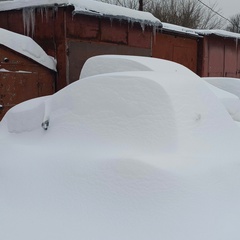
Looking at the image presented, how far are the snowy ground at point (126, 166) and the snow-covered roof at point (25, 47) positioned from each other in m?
3.71

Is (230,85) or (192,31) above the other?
(192,31)

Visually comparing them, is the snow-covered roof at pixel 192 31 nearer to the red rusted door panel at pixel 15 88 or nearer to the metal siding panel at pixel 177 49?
the metal siding panel at pixel 177 49

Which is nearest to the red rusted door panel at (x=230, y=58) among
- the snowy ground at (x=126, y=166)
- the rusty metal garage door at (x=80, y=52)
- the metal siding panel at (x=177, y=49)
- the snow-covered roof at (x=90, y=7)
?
the metal siding panel at (x=177, y=49)

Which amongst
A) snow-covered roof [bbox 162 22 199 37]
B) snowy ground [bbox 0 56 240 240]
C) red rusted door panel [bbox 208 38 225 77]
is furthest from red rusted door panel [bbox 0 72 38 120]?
red rusted door panel [bbox 208 38 225 77]

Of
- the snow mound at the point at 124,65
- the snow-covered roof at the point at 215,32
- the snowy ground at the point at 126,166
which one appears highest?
the snow-covered roof at the point at 215,32

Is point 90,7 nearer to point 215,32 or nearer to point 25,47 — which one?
point 25,47

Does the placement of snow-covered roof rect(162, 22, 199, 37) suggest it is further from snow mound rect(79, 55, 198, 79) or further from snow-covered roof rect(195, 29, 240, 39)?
snow mound rect(79, 55, 198, 79)

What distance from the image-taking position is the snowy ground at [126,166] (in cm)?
234

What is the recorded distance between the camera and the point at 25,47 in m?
7.11

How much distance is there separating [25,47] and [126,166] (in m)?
5.18

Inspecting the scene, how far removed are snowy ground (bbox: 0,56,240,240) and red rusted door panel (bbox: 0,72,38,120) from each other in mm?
3441

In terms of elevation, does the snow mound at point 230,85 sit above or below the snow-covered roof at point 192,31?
below

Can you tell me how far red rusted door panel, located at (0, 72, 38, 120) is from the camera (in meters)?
6.81

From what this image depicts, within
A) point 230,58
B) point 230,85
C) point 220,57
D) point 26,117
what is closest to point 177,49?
point 220,57
